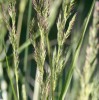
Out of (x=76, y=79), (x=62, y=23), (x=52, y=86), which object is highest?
(x=62, y=23)

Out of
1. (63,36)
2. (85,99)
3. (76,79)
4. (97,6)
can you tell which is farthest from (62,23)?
(76,79)

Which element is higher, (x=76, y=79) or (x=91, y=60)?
(x=91, y=60)

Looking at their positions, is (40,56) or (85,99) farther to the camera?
(85,99)

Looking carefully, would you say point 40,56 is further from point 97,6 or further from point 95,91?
point 97,6

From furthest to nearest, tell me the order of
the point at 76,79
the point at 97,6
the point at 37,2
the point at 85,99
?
the point at 76,79
the point at 97,6
the point at 85,99
the point at 37,2

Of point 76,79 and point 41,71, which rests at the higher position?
point 41,71

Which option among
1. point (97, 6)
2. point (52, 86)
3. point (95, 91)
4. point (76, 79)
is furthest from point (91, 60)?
point (76, 79)

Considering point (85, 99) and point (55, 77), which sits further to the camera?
point (85, 99)

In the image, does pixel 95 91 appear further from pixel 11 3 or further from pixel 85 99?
pixel 11 3

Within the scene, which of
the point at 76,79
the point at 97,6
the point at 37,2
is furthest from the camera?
the point at 76,79
